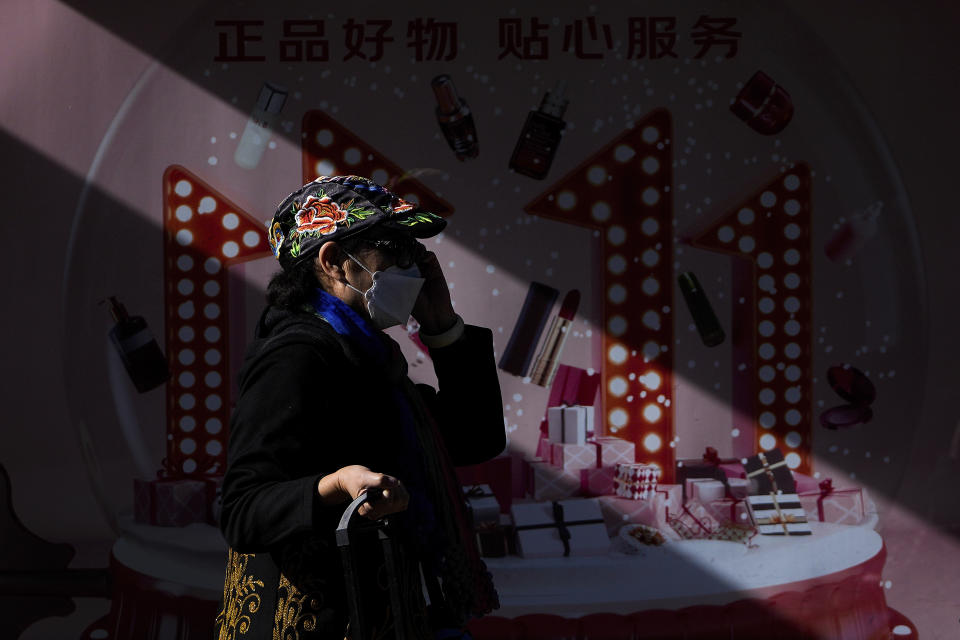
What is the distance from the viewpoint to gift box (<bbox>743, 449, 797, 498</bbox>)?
3383 millimetres

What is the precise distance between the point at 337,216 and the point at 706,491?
217 centimetres

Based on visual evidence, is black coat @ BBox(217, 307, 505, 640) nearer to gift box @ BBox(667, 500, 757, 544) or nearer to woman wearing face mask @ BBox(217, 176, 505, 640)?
woman wearing face mask @ BBox(217, 176, 505, 640)

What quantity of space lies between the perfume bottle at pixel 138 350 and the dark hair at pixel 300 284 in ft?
5.80

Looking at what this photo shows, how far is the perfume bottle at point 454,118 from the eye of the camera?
327cm

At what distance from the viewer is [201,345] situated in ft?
10.9

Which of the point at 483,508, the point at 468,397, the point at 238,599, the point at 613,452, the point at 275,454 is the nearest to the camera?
the point at 275,454

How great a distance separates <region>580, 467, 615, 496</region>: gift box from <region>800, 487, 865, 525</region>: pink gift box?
2.36ft

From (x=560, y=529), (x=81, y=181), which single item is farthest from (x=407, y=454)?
(x=81, y=181)

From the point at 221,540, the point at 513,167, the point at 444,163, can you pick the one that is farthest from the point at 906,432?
the point at 221,540

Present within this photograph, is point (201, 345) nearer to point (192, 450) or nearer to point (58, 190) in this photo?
point (192, 450)

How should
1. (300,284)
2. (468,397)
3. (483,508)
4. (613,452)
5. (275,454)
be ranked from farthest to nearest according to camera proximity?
(613,452), (483,508), (468,397), (300,284), (275,454)

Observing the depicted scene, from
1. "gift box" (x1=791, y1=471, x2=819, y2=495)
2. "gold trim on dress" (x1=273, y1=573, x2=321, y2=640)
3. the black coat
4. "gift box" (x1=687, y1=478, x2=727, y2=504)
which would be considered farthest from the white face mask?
"gift box" (x1=791, y1=471, x2=819, y2=495)

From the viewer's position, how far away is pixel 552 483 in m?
3.32

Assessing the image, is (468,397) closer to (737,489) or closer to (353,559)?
(353,559)
